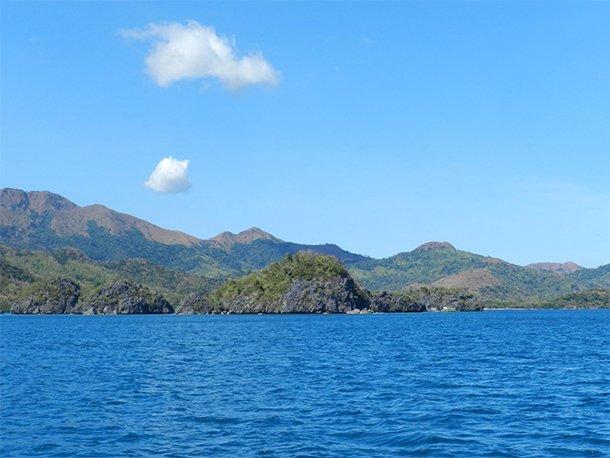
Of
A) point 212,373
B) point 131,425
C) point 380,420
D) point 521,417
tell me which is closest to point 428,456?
point 380,420

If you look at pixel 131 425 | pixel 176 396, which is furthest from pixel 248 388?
pixel 131 425

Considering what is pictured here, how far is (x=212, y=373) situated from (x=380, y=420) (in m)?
26.7

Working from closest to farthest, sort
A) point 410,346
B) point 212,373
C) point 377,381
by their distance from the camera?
1. point 377,381
2. point 212,373
3. point 410,346

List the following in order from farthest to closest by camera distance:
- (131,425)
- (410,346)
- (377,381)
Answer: (410,346)
(377,381)
(131,425)

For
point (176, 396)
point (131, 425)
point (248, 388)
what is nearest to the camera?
point (131, 425)

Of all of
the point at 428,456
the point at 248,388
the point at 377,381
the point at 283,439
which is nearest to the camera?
the point at 428,456

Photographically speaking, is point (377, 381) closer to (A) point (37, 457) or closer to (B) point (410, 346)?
(A) point (37, 457)

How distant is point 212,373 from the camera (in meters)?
58.2

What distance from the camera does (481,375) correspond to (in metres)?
55.1

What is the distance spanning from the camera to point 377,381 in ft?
171

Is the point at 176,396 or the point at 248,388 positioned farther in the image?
the point at 248,388

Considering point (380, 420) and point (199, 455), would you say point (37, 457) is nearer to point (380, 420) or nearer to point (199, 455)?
point (199, 455)

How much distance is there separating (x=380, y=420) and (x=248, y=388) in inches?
623

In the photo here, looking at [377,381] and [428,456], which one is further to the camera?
[377,381]
